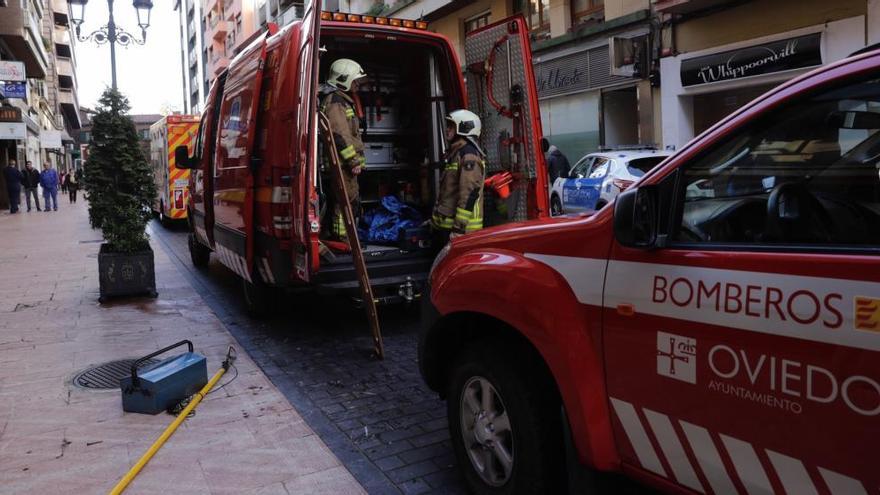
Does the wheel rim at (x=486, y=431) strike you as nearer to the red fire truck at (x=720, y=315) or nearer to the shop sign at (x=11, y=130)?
the red fire truck at (x=720, y=315)

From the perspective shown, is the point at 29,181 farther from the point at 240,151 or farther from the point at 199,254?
the point at 240,151

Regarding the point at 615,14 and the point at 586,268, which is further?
the point at 615,14

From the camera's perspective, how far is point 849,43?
41.2 ft

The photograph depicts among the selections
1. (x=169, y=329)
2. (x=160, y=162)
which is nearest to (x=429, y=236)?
(x=169, y=329)

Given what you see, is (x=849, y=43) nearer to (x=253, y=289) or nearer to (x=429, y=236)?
(x=429, y=236)

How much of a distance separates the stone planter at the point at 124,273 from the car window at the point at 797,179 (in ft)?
23.0

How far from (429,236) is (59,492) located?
387 centimetres

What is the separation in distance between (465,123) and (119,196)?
13.3 ft

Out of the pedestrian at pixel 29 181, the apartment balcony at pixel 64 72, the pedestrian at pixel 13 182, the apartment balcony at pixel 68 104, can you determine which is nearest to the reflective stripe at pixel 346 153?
the pedestrian at pixel 13 182

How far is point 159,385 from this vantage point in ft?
13.9

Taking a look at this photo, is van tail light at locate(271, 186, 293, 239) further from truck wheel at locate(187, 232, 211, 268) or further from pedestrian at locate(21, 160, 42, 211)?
pedestrian at locate(21, 160, 42, 211)

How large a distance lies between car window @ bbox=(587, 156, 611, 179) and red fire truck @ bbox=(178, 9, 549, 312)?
624 centimetres

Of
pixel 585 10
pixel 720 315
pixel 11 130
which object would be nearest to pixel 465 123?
pixel 720 315

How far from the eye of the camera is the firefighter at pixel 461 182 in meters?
6.05
